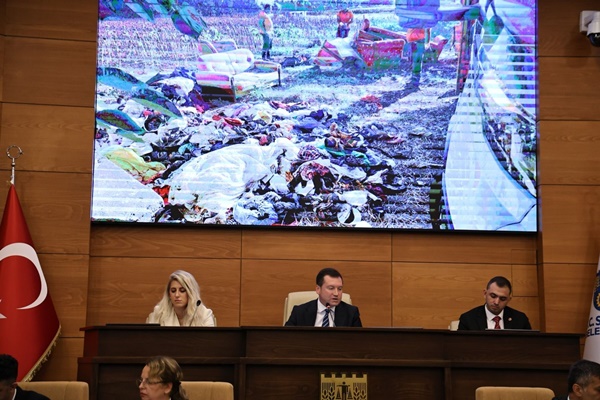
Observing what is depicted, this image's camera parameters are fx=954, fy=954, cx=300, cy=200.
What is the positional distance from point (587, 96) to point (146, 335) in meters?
4.23

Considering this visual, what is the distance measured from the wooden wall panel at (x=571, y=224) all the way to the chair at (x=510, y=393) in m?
2.88

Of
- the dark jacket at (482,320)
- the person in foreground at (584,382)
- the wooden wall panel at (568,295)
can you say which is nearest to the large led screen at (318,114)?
the wooden wall panel at (568,295)

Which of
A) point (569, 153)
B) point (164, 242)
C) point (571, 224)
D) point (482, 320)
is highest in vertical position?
point (569, 153)

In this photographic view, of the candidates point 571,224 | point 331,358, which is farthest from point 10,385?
point 571,224

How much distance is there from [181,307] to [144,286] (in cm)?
110

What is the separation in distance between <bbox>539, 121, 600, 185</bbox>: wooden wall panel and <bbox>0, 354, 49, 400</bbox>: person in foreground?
15.0 feet

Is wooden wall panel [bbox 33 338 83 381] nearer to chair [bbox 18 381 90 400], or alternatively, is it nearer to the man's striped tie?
the man's striped tie

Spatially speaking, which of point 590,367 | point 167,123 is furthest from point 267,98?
point 590,367

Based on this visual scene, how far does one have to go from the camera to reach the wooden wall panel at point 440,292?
298 inches

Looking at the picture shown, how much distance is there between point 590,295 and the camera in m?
7.55

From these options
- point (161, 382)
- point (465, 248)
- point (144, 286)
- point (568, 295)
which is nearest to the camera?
point (161, 382)

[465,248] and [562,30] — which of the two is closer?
[465,248]

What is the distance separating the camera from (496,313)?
22.0 ft

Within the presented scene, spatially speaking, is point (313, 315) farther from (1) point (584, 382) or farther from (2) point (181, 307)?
(1) point (584, 382)
